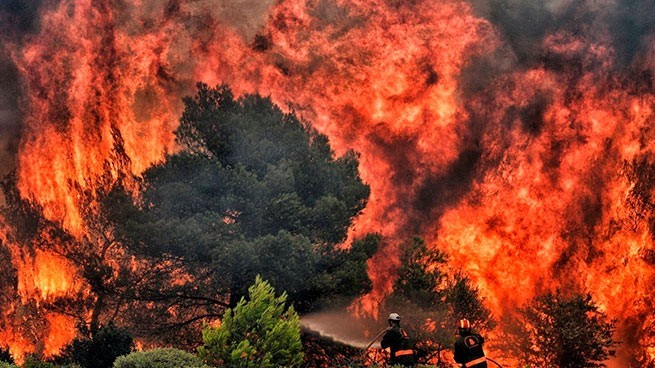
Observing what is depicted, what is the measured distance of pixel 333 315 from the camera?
32.8 metres

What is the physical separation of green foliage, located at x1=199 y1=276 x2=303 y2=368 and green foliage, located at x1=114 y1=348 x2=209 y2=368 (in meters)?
0.57

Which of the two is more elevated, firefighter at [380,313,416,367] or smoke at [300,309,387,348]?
smoke at [300,309,387,348]

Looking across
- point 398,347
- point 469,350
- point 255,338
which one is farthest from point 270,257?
point 469,350

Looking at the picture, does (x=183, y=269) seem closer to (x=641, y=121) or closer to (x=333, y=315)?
(x=333, y=315)

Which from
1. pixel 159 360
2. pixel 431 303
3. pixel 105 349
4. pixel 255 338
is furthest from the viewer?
pixel 431 303

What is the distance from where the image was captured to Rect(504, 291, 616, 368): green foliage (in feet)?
92.7

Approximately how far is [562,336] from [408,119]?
1350 centimetres

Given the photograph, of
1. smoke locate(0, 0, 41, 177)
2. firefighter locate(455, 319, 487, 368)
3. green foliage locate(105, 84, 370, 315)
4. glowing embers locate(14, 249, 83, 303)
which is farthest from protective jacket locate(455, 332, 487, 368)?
smoke locate(0, 0, 41, 177)

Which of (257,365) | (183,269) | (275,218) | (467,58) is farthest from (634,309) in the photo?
(257,365)

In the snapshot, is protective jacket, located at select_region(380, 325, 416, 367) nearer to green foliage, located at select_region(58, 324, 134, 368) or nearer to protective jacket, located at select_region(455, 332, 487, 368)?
protective jacket, located at select_region(455, 332, 487, 368)

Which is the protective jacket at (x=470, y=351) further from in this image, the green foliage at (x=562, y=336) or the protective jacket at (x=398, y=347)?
the green foliage at (x=562, y=336)

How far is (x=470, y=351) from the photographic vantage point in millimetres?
19844

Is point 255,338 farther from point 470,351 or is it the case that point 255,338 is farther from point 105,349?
point 105,349

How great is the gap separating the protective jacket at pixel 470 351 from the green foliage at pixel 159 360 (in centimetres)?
632
